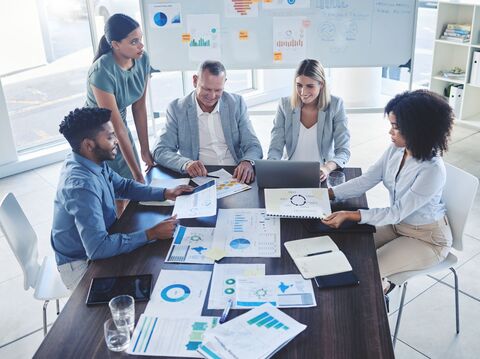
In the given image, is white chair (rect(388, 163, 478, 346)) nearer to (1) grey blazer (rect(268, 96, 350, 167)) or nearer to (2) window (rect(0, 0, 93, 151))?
(1) grey blazer (rect(268, 96, 350, 167))

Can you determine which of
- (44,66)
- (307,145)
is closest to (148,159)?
(307,145)

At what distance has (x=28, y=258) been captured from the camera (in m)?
2.33

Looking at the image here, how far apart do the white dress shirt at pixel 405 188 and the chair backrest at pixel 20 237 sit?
1.38 m

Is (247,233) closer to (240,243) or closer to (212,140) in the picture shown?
(240,243)

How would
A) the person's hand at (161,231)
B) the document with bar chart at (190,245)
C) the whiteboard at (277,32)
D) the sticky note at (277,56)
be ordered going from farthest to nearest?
the sticky note at (277,56), the whiteboard at (277,32), the person's hand at (161,231), the document with bar chart at (190,245)

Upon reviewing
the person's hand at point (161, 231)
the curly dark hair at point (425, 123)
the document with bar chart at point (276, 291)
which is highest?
the curly dark hair at point (425, 123)

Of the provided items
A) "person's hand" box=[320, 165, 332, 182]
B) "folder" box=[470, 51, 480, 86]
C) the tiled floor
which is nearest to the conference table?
"person's hand" box=[320, 165, 332, 182]

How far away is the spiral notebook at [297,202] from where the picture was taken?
213cm

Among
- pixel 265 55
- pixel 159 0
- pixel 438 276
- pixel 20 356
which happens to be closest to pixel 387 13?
pixel 265 55

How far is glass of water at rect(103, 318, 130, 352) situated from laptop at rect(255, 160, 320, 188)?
106cm

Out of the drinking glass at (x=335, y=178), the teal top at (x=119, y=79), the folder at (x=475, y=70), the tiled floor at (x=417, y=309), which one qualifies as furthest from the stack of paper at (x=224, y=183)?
the folder at (x=475, y=70)

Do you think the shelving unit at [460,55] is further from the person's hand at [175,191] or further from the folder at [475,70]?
the person's hand at [175,191]

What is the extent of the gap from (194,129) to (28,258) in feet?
3.60

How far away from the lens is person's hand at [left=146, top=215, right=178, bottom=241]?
79.0 inches
